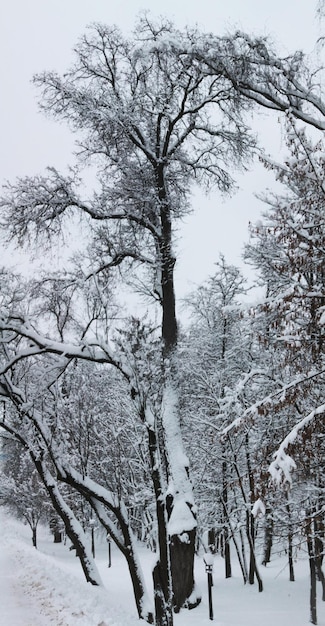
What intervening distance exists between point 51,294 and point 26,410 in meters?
2.44

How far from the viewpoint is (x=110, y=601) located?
422 inches

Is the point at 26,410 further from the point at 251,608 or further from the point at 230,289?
the point at 230,289

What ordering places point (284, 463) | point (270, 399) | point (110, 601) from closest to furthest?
point (284, 463) < point (270, 399) < point (110, 601)

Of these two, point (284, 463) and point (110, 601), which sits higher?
point (284, 463)

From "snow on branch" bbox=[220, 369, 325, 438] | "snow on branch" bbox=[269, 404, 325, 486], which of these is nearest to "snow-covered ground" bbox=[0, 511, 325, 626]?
"snow on branch" bbox=[220, 369, 325, 438]

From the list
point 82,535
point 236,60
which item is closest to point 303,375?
point 236,60

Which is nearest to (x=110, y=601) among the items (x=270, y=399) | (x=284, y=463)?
(x=270, y=399)

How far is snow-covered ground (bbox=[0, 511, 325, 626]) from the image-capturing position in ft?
29.6

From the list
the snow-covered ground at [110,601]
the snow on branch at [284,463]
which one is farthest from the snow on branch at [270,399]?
the snow-covered ground at [110,601]

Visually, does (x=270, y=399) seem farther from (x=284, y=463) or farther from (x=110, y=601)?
(x=110, y=601)

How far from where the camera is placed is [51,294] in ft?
37.7

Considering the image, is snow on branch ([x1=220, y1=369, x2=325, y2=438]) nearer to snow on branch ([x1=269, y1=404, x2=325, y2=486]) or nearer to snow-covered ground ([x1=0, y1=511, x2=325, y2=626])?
snow on branch ([x1=269, y1=404, x2=325, y2=486])

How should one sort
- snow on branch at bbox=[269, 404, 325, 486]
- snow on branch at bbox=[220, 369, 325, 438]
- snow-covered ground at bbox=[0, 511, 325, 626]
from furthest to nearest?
snow-covered ground at bbox=[0, 511, 325, 626], snow on branch at bbox=[220, 369, 325, 438], snow on branch at bbox=[269, 404, 325, 486]

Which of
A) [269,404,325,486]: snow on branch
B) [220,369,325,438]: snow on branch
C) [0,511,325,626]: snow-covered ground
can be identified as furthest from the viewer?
[0,511,325,626]: snow-covered ground
